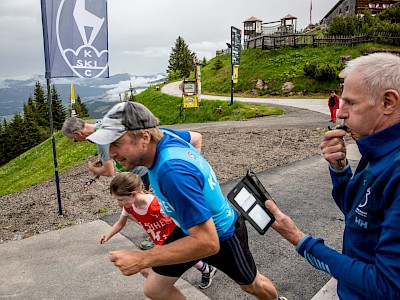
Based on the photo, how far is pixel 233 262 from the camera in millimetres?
2500

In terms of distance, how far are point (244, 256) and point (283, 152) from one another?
787 cm

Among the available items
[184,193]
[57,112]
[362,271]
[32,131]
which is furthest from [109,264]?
[57,112]

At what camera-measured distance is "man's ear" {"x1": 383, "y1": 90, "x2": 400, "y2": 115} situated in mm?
1354

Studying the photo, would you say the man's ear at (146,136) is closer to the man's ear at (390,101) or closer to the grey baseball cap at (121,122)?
the grey baseball cap at (121,122)

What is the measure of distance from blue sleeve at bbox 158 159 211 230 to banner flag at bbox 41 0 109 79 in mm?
3996

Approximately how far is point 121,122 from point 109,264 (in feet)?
9.07

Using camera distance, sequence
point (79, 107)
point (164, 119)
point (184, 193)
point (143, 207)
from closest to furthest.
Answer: point (184, 193), point (143, 207), point (164, 119), point (79, 107)

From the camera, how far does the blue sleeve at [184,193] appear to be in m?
1.81

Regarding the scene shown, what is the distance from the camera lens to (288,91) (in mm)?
28406

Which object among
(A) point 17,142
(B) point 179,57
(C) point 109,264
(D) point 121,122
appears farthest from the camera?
(B) point 179,57

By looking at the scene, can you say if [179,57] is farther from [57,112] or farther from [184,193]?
[184,193]

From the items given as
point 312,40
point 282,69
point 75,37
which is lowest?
point 75,37

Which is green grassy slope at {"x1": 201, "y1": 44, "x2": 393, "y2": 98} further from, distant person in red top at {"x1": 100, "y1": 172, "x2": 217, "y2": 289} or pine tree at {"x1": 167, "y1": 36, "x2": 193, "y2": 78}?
pine tree at {"x1": 167, "y1": 36, "x2": 193, "y2": 78}

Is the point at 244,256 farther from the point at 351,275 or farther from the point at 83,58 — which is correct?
the point at 83,58
